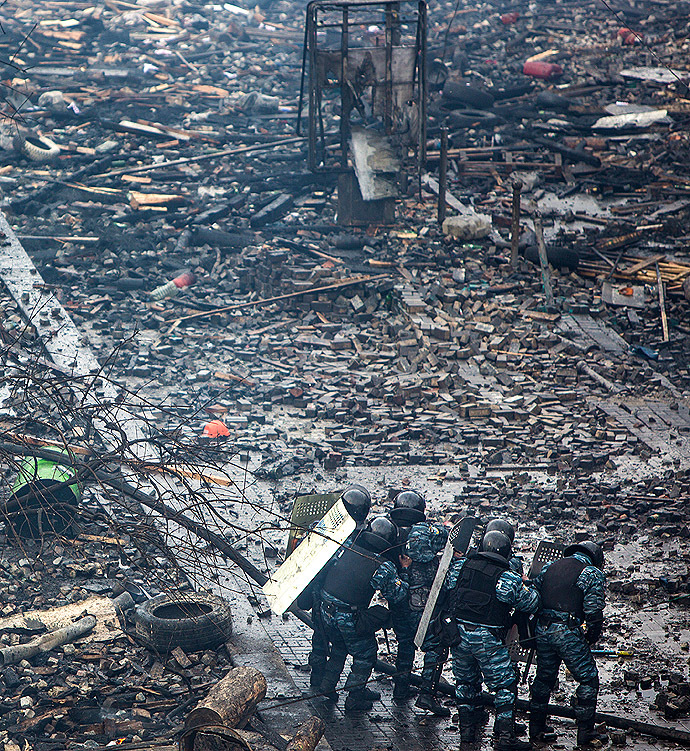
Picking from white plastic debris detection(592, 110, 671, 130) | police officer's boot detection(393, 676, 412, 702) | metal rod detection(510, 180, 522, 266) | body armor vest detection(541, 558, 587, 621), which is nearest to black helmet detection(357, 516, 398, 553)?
police officer's boot detection(393, 676, 412, 702)

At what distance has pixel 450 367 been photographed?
13.3 meters

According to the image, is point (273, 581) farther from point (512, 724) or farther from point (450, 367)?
point (450, 367)

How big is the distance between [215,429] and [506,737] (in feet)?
19.3

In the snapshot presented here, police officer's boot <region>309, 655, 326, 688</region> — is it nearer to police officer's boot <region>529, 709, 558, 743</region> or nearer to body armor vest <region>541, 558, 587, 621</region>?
police officer's boot <region>529, 709, 558, 743</region>

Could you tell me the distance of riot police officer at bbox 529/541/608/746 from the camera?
6816 millimetres

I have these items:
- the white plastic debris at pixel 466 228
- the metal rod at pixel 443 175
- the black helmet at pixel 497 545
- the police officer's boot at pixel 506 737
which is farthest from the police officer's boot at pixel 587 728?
the metal rod at pixel 443 175

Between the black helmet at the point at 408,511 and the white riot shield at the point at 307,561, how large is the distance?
44 centimetres

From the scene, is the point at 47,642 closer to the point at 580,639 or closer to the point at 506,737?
the point at 506,737

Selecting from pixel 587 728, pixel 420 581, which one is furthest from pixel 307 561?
pixel 587 728

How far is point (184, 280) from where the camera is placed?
15859 millimetres

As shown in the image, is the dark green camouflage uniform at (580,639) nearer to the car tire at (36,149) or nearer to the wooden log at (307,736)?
the wooden log at (307,736)

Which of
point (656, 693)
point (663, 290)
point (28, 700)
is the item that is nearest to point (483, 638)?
point (656, 693)

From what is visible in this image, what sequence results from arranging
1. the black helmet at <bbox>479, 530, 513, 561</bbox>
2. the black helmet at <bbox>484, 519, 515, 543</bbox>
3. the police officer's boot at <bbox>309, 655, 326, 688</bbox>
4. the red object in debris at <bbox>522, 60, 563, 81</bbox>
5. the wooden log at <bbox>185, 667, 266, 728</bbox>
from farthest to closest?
the red object in debris at <bbox>522, 60, 563, 81</bbox>, the police officer's boot at <bbox>309, 655, 326, 688</bbox>, the black helmet at <bbox>484, 519, 515, 543</bbox>, the black helmet at <bbox>479, 530, 513, 561</bbox>, the wooden log at <bbox>185, 667, 266, 728</bbox>

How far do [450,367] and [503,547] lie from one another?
6.51m
